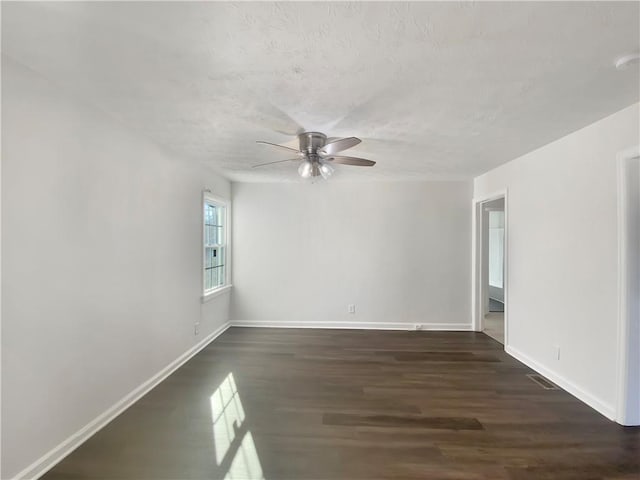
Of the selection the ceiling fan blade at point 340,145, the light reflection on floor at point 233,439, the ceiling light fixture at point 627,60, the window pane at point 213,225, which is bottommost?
the light reflection on floor at point 233,439

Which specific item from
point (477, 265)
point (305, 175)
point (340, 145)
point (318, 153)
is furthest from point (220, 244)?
point (477, 265)

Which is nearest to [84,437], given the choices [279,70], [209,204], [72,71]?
[72,71]

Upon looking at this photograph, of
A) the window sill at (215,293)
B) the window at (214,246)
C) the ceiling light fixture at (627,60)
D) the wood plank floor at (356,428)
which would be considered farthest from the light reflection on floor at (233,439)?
the ceiling light fixture at (627,60)

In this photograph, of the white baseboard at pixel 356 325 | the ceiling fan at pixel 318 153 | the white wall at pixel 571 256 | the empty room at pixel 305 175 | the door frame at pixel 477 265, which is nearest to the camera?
the empty room at pixel 305 175

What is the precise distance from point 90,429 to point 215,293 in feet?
7.45

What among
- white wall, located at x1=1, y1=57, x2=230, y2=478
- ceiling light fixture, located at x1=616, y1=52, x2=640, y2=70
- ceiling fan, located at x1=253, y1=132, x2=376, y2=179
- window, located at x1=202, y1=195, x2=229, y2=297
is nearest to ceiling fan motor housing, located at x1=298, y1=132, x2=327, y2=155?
ceiling fan, located at x1=253, y1=132, x2=376, y2=179

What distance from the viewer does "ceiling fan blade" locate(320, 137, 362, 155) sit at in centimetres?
233

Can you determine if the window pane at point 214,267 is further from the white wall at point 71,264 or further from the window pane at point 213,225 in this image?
the white wall at point 71,264

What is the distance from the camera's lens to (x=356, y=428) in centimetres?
232

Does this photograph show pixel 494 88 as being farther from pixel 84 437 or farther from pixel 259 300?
pixel 259 300

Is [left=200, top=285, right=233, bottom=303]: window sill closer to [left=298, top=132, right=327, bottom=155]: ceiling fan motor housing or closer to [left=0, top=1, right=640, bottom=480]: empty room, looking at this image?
[left=0, top=1, right=640, bottom=480]: empty room

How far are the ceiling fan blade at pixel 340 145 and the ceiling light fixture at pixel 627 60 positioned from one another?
143 centimetres

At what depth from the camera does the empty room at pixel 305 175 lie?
147 cm

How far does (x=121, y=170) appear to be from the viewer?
2512mm
